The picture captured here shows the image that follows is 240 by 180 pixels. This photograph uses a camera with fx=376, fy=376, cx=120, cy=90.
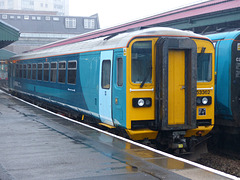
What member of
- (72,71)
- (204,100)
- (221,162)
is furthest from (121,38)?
(72,71)

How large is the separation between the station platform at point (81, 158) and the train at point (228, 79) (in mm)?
3104

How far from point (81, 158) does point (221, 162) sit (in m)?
4.21

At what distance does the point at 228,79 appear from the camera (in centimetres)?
970

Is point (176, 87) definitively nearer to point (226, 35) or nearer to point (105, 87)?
point (105, 87)

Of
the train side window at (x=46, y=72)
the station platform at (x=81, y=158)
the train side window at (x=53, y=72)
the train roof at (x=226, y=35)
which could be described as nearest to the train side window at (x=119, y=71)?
the station platform at (x=81, y=158)

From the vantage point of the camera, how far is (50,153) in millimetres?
7199

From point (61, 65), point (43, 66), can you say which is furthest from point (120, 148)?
point (43, 66)

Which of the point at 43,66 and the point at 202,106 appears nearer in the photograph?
the point at 202,106

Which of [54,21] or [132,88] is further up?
[54,21]

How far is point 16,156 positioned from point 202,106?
14.6ft

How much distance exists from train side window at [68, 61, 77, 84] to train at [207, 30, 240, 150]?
464cm

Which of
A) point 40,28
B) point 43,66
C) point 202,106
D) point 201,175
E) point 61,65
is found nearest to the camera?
point 201,175

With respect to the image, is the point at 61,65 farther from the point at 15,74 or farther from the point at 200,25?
the point at 15,74

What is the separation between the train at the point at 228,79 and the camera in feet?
31.6
